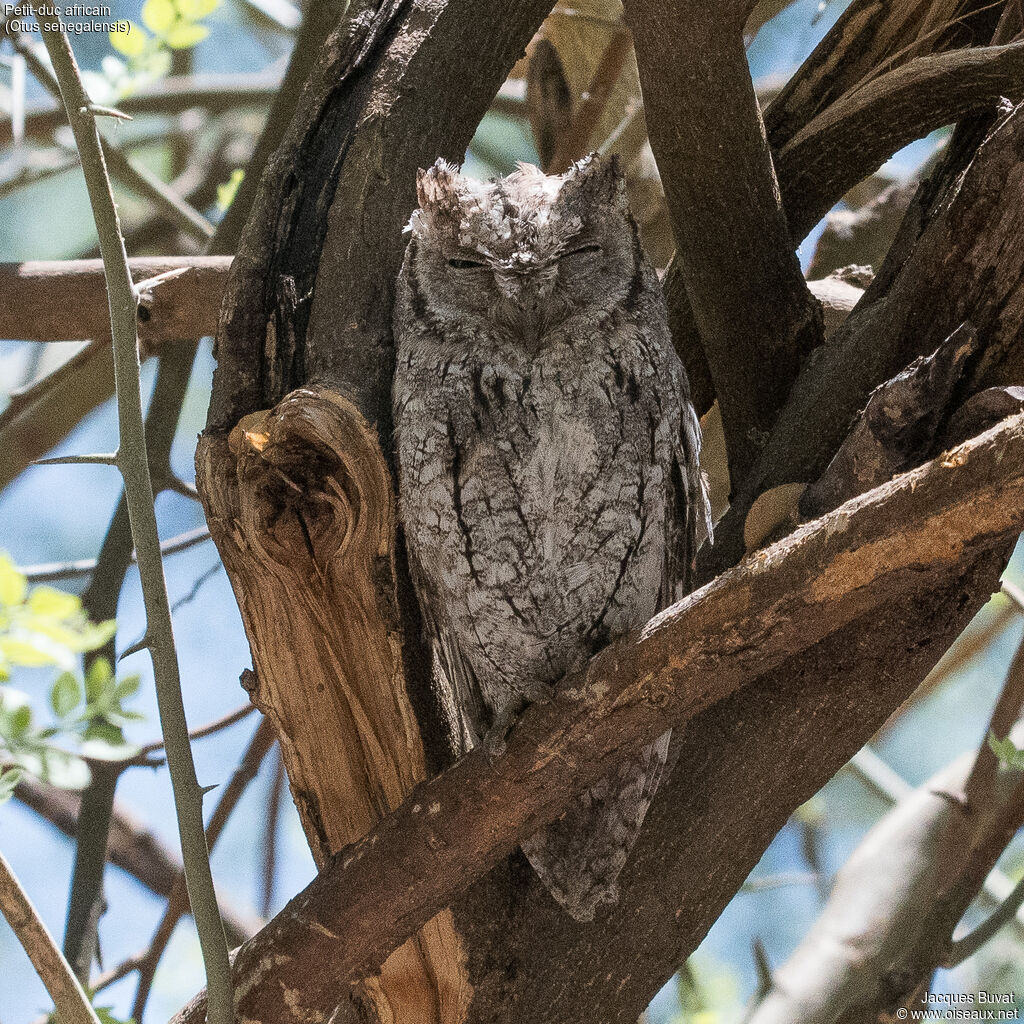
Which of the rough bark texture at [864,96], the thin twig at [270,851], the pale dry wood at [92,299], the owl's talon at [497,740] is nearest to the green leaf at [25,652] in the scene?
the owl's talon at [497,740]

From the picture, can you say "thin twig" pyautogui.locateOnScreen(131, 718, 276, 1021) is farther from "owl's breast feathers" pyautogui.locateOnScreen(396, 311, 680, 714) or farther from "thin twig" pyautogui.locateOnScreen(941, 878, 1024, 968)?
"thin twig" pyautogui.locateOnScreen(941, 878, 1024, 968)

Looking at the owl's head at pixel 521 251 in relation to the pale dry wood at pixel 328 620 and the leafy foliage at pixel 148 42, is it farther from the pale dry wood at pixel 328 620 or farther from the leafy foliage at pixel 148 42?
the leafy foliage at pixel 148 42

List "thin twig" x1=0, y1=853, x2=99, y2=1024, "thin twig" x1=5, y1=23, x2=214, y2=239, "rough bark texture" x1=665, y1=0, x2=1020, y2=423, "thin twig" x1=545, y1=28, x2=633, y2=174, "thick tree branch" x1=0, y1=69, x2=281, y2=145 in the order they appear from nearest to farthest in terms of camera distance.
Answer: "thin twig" x1=0, y1=853, x2=99, y2=1024 < "rough bark texture" x1=665, y1=0, x2=1020, y2=423 < "thin twig" x1=5, y1=23, x2=214, y2=239 < "thin twig" x1=545, y1=28, x2=633, y2=174 < "thick tree branch" x1=0, y1=69, x2=281, y2=145

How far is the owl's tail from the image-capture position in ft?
5.95

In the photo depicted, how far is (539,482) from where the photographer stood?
184 centimetres

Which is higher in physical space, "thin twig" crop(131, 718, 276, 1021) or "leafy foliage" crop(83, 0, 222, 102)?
"leafy foliage" crop(83, 0, 222, 102)

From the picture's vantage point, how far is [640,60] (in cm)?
198

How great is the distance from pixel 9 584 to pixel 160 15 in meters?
1.25

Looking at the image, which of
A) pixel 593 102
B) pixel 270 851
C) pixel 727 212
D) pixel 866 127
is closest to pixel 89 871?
pixel 270 851

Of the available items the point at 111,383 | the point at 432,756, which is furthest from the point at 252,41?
the point at 432,756

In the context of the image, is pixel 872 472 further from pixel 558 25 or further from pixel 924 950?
pixel 558 25

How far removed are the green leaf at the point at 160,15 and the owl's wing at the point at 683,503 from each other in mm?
1291

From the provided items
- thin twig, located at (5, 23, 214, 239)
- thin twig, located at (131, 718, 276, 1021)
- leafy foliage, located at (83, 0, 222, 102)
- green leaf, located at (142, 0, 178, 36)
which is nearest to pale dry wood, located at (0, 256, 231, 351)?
thin twig, located at (5, 23, 214, 239)

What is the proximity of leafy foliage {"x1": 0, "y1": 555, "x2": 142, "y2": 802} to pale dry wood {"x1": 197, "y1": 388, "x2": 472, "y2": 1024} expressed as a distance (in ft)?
0.76
